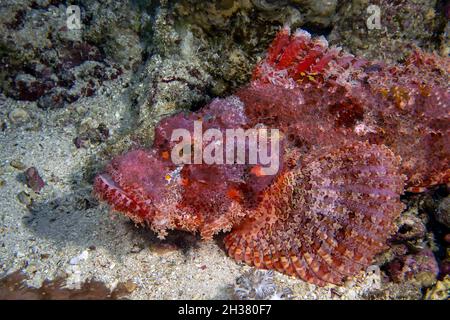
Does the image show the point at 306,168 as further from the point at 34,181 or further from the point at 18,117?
the point at 18,117

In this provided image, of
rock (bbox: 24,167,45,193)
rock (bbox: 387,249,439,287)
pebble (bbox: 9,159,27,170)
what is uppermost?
pebble (bbox: 9,159,27,170)

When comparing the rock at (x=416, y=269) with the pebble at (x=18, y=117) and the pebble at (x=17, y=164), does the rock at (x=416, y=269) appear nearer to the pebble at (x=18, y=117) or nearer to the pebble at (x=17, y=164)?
the pebble at (x=17, y=164)

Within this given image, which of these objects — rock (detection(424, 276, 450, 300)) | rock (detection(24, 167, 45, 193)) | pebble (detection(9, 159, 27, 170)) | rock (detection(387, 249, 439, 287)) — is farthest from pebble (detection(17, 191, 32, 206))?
rock (detection(424, 276, 450, 300))

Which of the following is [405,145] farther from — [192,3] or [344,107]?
[192,3]

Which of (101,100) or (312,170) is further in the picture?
(101,100)

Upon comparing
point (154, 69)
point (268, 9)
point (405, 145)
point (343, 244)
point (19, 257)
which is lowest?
point (19, 257)

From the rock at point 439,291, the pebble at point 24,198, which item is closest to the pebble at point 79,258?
the pebble at point 24,198

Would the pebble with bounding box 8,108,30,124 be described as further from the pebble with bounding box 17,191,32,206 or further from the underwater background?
the pebble with bounding box 17,191,32,206
